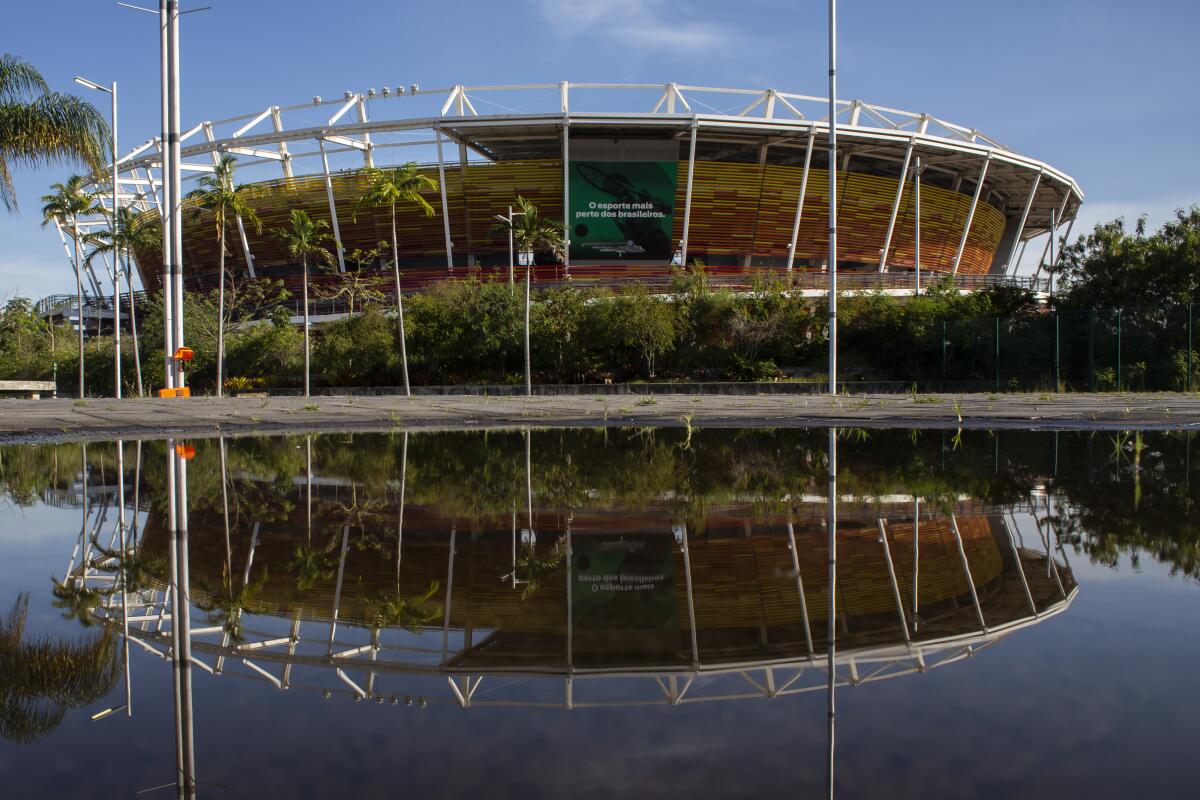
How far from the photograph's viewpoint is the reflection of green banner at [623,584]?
330cm

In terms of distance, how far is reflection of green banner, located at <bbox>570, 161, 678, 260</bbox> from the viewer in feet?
160

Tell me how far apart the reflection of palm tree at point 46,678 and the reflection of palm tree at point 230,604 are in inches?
13.2

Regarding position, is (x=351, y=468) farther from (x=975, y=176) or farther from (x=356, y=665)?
(x=975, y=176)

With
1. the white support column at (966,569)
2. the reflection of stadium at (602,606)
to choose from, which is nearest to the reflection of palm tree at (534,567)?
the reflection of stadium at (602,606)

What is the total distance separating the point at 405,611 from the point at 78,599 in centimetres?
135

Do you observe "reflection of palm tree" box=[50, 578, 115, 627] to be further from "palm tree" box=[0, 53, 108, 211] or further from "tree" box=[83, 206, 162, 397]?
"tree" box=[83, 206, 162, 397]

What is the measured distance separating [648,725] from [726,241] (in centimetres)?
5100

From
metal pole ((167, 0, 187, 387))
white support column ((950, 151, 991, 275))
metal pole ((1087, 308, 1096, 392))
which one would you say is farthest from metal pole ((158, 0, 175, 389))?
white support column ((950, 151, 991, 275))

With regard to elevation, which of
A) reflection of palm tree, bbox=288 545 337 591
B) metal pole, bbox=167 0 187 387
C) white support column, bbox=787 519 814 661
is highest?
metal pole, bbox=167 0 187 387

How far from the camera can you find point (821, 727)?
7.88ft

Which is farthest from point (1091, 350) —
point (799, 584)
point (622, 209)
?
point (799, 584)

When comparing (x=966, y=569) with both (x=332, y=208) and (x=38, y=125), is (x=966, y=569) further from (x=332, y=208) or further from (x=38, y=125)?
(x=332, y=208)

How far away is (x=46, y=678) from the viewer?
281cm

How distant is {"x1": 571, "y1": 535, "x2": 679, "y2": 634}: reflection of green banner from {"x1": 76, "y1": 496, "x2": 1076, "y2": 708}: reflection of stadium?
14 mm
